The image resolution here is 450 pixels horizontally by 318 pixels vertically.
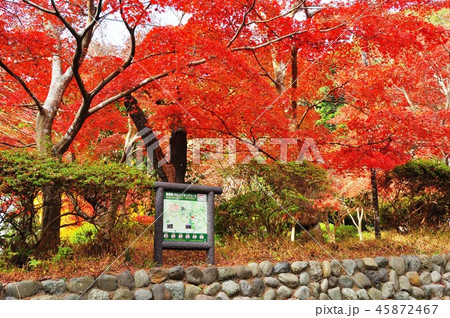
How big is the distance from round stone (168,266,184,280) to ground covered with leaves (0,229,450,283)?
1.13 feet

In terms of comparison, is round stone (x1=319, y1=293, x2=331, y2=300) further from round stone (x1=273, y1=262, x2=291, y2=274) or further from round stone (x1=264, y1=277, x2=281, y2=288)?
round stone (x1=264, y1=277, x2=281, y2=288)

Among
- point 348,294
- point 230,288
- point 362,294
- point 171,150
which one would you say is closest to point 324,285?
point 348,294

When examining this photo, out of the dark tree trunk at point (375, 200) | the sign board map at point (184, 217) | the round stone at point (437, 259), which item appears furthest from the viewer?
the dark tree trunk at point (375, 200)

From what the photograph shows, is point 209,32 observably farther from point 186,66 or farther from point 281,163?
point 281,163

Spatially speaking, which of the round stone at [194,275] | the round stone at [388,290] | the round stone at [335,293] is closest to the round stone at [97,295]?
the round stone at [194,275]

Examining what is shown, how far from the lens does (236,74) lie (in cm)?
861

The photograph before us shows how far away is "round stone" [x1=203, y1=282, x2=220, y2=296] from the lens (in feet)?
20.6

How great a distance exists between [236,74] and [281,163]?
1.96 meters

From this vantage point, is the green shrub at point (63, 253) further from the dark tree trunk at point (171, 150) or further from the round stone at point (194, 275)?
the dark tree trunk at point (171, 150)

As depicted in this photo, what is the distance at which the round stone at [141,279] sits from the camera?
589 cm

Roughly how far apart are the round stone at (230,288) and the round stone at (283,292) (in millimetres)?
739

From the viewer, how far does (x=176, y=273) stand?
6.14m

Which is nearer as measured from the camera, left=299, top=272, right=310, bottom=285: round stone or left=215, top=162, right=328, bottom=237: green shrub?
left=299, top=272, right=310, bottom=285: round stone

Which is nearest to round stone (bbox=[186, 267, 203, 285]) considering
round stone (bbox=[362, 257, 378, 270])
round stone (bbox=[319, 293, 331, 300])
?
round stone (bbox=[319, 293, 331, 300])
